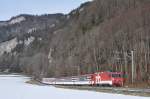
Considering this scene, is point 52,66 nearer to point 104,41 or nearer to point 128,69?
point 104,41

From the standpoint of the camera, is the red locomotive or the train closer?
the red locomotive

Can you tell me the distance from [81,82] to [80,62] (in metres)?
46.2

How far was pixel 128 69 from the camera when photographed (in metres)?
104

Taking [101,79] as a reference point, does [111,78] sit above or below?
above

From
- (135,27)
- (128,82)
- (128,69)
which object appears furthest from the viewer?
(135,27)

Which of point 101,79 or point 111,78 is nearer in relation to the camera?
point 111,78

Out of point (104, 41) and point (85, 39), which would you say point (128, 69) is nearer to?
point (104, 41)

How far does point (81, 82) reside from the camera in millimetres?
90938

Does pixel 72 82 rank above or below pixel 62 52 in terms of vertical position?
below

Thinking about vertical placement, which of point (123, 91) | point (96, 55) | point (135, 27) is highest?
point (135, 27)

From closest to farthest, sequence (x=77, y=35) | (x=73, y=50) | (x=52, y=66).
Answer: (x=73, y=50) < (x=52, y=66) < (x=77, y=35)

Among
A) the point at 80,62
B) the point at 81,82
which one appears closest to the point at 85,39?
the point at 80,62

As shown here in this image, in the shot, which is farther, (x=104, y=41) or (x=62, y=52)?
(x=62, y=52)

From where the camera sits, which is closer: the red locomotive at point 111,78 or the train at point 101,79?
the red locomotive at point 111,78
